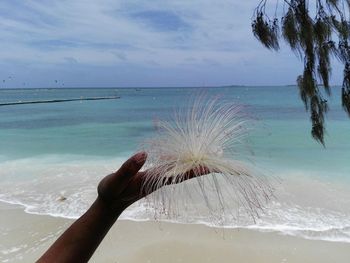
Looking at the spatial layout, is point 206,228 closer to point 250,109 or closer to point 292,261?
point 292,261

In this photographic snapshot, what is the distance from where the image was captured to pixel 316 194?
8.22 m

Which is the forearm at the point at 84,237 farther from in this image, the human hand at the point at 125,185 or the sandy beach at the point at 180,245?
the sandy beach at the point at 180,245

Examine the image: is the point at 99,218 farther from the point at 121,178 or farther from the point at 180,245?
the point at 180,245

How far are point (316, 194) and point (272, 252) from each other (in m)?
3.29

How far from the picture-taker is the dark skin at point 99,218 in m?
1.18

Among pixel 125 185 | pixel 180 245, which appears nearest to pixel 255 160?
pixel 125 185

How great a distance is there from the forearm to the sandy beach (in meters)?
3.98

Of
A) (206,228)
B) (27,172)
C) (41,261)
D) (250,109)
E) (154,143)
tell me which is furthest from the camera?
(27,172)

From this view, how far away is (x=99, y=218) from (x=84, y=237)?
0.21 feet

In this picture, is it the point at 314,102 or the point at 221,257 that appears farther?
the point at 221,257

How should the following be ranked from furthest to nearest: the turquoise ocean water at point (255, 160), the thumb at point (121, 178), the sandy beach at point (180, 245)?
the turquoise ocean water at point (255, 160) → the sandy beach at point (180, 245) → the thumb at point (121, 178)

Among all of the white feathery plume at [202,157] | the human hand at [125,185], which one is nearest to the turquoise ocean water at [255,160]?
the white feathery plume at [202,157]

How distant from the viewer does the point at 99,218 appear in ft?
4.02

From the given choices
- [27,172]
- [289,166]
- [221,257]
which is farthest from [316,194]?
[27,172]
